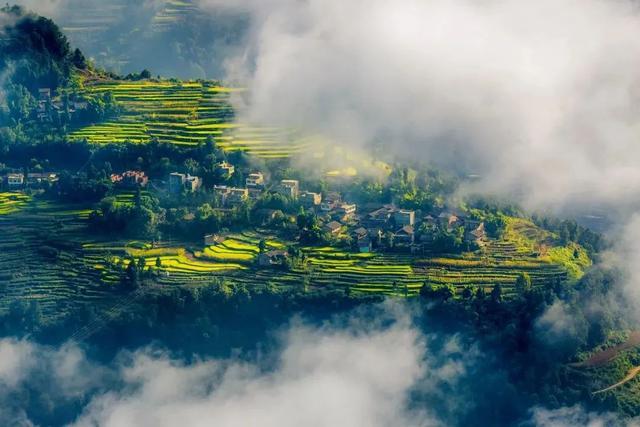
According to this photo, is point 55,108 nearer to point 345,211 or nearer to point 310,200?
point 310,200

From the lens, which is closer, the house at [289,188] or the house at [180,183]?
the house at [289,188]

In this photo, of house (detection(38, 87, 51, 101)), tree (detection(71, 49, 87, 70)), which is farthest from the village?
tree (detection(71, 49, 87, 70))

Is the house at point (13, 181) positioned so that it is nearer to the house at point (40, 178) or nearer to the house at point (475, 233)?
the house at point (40, 178)

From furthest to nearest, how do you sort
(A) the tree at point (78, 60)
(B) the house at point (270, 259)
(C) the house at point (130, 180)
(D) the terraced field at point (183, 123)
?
(A) the tree at point (78, 60) < (D) the terraced field at point (183, 123) < (C) the house at point (130, 180) < (B) the house at point (270, 259)

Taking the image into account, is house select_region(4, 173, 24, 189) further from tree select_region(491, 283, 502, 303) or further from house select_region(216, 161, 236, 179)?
tree select_region(491, 283, 502, 303)

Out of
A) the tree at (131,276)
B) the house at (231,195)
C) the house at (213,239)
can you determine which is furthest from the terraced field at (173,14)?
the tree at (131,276)

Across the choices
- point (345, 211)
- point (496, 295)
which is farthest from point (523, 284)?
point (345, 211)

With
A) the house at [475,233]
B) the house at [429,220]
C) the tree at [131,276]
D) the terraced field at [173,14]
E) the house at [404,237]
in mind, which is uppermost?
the terraced field at [173,14]
